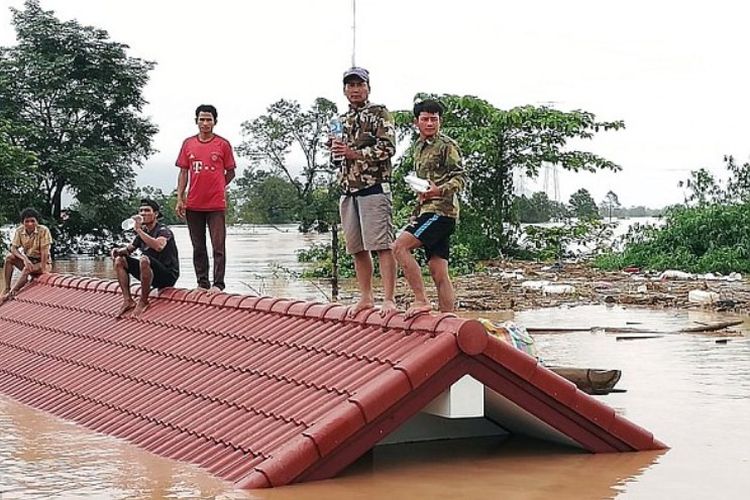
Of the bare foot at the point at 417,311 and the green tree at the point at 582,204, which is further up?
the green tree at the point at 582,204

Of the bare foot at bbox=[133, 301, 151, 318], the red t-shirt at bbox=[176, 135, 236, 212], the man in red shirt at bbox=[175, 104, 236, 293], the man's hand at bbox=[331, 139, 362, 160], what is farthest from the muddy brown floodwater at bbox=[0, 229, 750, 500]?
the red t-shirt at bbox=[176, 135, 236, 212]

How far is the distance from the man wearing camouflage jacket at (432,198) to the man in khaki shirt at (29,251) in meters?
7.70

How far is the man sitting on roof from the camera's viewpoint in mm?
11586

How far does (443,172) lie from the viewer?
869 centimetres

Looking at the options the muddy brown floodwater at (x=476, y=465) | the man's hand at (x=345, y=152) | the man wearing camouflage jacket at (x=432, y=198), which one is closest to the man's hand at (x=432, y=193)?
the man wearing camouflage jacket at (x=432, y=198)

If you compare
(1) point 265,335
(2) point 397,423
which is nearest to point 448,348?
(2) point 397,423

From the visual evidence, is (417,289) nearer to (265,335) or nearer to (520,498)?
(265,335)

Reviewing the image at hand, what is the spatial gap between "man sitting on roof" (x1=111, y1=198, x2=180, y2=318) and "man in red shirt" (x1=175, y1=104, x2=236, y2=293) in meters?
0.32

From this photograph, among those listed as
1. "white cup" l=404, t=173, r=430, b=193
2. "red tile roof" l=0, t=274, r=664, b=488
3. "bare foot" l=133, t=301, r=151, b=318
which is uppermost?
"white cup" l=404, t=173, r=430, b=193

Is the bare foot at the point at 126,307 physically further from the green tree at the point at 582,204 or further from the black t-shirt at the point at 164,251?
the green tree at the point at 582,204

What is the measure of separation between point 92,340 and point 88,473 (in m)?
3.92

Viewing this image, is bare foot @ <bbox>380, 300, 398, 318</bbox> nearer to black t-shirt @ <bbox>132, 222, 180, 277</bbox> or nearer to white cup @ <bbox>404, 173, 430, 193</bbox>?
white cup @ <bbox>404, 173, 430, 193</bbox>

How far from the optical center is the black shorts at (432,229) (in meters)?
8.66

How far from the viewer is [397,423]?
294 inches
